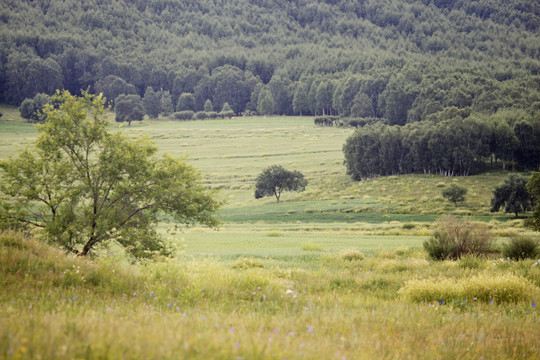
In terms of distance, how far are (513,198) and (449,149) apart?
1399 inches

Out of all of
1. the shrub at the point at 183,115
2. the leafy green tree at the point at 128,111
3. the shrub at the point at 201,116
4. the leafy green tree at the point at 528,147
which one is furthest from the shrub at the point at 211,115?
the leafy green tree at the point at 528,147

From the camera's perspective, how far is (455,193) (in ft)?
246

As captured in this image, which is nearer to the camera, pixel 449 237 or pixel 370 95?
pixel 449 237

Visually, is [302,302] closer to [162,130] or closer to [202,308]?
[202,308]

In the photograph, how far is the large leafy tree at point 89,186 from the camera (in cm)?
1708

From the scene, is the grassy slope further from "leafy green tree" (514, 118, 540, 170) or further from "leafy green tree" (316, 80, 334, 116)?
"leafy green tree" (316, 80, 334, 116)

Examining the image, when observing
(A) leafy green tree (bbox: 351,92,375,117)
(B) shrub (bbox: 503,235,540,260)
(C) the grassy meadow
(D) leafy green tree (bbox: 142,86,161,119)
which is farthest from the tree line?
(D) leafy green tree (bbox: 142,86,161,119)

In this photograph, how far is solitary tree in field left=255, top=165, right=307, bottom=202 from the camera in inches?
3406

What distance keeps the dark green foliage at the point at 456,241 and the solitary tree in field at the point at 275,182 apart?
6469 centimetres

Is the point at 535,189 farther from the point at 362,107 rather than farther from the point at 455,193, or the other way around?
the point at 362,107

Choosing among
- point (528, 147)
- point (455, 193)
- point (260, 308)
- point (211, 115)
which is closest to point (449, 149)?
point (528, 147)

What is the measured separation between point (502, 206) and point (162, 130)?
115 m

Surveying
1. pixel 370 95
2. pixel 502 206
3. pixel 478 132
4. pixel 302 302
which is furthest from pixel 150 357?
pixel 370 95

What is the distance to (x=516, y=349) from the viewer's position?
22.5ft
